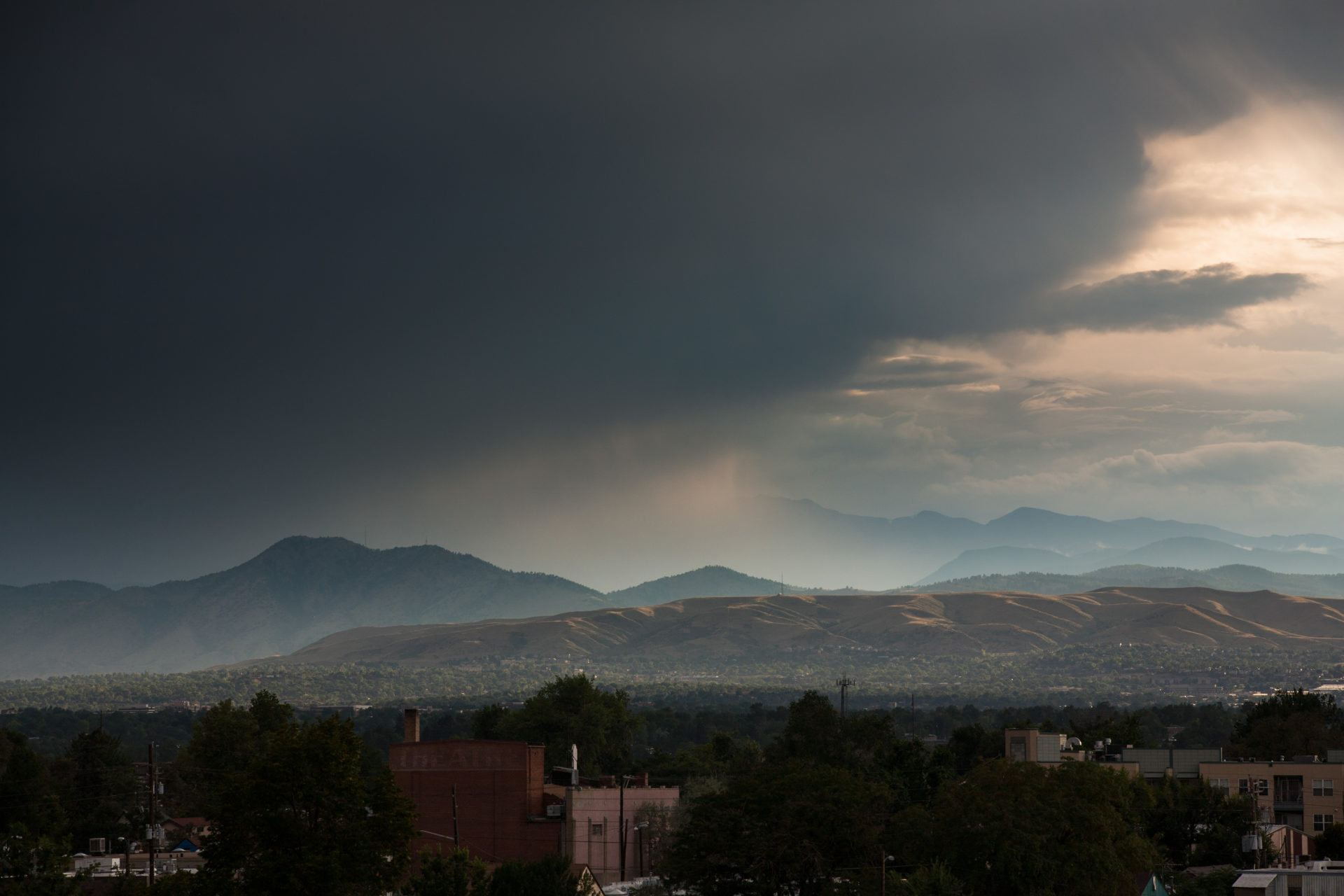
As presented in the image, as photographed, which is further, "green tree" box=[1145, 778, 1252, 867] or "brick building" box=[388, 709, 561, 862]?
"green tree" box=[1145, 778, 1252, 867]

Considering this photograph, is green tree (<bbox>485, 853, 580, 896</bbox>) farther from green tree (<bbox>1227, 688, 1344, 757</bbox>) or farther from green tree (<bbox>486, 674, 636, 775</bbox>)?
green tree (<bbox>1227, 688, 1344, 757</bbox>)

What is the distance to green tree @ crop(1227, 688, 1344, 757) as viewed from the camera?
495ft

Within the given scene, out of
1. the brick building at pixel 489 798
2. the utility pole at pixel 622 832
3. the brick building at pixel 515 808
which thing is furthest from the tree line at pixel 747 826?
the brick building at pixel 489 798

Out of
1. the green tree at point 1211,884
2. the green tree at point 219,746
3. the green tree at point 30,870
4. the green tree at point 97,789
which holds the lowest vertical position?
the green tree at point 97,789

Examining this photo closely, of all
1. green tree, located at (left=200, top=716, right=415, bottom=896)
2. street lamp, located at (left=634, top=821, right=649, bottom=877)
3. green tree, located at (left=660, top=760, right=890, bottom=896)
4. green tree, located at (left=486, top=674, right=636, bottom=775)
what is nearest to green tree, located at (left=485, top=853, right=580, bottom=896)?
green tree, located at (left=200, top=716, right=415, bottom=896)

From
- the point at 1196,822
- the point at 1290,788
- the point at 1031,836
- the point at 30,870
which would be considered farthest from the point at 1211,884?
the point at 30,870

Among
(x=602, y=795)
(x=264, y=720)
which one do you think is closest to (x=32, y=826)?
(x=264, y=720)

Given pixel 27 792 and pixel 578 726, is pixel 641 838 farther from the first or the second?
pixel 27 792

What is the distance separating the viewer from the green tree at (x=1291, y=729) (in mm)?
150875

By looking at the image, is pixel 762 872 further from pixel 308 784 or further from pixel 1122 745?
pixel 1122 745

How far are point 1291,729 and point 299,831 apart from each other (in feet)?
425

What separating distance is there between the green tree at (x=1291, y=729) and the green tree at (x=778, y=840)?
79.1 meters

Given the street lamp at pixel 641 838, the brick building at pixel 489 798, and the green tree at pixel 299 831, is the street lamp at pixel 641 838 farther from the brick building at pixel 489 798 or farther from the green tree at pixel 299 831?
the green tree at pixel 299 831

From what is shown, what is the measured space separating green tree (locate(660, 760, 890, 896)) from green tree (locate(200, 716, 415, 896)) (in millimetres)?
23543
